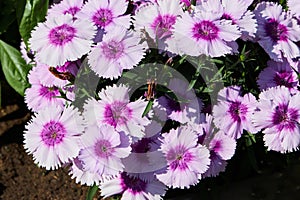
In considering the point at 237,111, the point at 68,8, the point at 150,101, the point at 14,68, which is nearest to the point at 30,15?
the point at 14,68

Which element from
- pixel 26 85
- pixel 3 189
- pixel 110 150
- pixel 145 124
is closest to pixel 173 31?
pixel 145 124

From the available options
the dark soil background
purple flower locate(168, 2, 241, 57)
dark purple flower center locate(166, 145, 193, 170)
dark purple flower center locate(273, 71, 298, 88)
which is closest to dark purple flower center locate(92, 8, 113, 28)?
purple flower locate(168, 2, 241, 57)

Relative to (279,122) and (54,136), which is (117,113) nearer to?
(54,136)

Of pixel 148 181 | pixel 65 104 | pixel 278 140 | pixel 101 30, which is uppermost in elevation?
pixel 101 30

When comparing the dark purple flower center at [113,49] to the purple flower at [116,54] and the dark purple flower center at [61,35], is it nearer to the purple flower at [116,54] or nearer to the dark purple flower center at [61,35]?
the purple flower at [116,54]

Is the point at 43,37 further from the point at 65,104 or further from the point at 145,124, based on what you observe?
the point at 145,124

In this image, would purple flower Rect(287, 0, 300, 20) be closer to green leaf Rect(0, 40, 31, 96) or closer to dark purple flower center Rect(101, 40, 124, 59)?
dark purple flower center Rect(101, 40, 124, 59)
